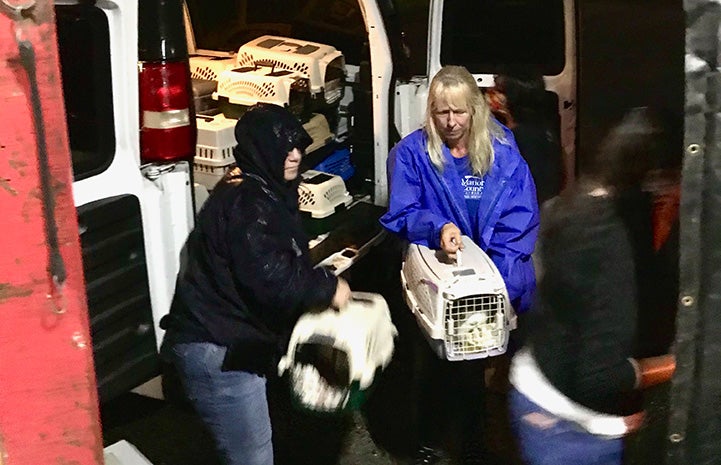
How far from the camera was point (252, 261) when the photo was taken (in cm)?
273

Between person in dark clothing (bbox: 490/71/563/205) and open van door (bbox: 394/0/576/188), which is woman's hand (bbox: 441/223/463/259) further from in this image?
open van door (bbox: 394/0/576/188)

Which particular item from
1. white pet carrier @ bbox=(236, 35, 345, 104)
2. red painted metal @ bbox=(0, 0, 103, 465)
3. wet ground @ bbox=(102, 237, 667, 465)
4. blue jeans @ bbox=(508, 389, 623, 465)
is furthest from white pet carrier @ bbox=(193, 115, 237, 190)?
red painted metal @ bbox=(0, 0, 103, 465)

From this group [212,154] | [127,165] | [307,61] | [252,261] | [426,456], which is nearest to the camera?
[252,261]

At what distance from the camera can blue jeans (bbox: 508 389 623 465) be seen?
228cm

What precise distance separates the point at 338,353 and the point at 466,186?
104 cm

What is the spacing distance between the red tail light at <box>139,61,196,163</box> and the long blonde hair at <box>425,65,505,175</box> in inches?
41.0

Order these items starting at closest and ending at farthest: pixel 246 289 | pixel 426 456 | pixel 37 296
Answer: pixel 37 296 < pixel 246 289 < pixel 426 456

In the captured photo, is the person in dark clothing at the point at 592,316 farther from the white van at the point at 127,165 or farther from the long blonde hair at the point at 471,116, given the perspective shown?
the white van at the point at 127,165

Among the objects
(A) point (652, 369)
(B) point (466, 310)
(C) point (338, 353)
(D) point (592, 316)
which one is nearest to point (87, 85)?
(C) point (338, 353)

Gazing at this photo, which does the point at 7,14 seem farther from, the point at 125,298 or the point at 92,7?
the point at 125,298

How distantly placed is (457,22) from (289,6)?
6.55ft

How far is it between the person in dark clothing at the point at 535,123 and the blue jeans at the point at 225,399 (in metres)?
2.17

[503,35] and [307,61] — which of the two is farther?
[503,35]

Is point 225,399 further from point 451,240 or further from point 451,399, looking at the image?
point 451,399
